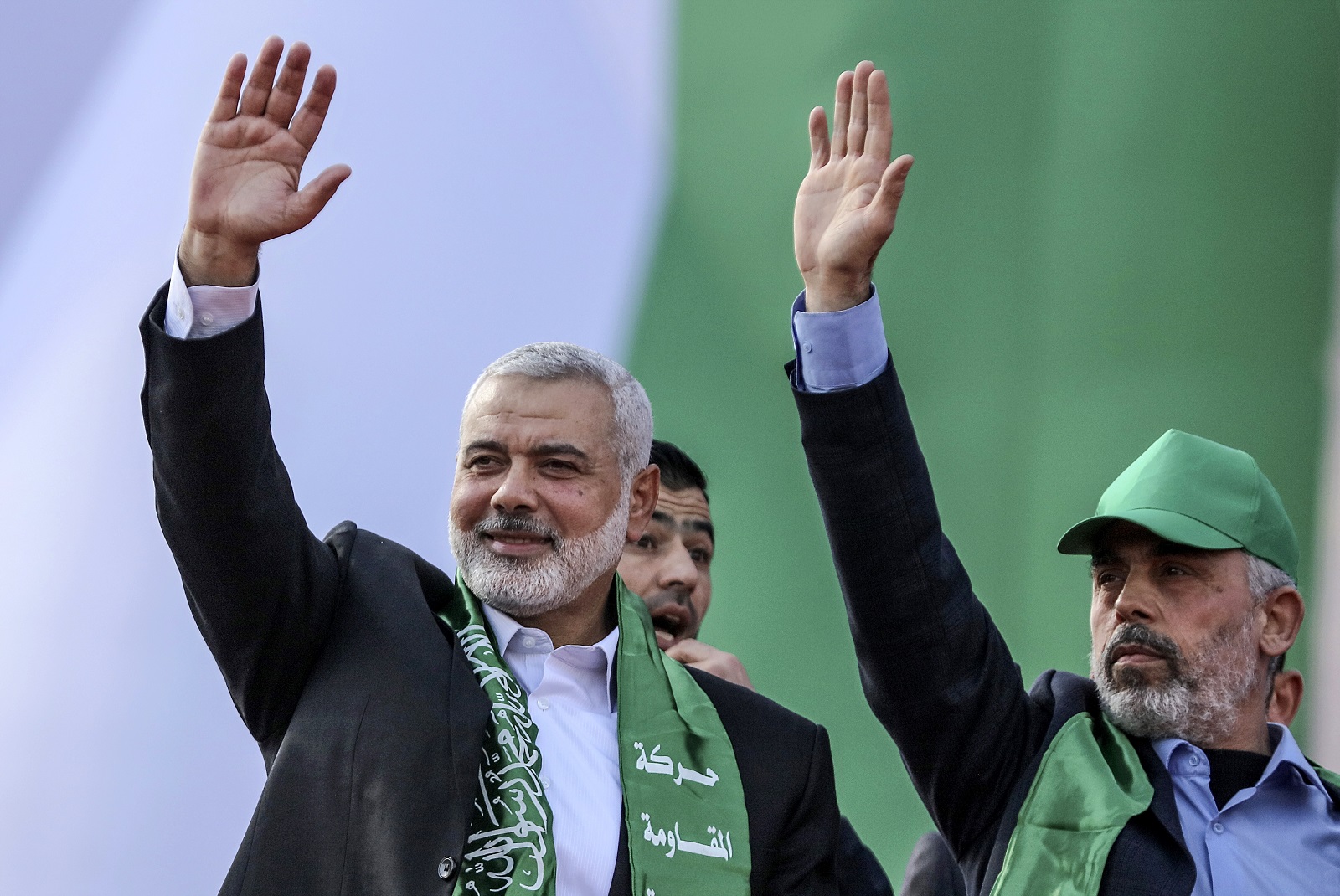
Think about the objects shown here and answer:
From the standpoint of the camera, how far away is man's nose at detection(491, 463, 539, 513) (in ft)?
7.96

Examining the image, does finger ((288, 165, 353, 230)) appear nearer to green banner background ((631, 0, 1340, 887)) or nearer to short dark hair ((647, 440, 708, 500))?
short dark hair ((647, 440, 708, 500))

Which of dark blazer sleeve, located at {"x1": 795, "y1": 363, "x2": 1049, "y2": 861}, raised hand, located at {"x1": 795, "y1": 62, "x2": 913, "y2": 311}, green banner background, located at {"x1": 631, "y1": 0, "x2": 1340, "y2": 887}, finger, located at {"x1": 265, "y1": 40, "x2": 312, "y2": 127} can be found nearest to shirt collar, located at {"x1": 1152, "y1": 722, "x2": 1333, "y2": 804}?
dark blazer sleeve, located at {"x1": 795, "y1": 363, "x2": 1049, "y2": 861}

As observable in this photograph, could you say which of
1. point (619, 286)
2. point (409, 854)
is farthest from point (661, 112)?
point (409, 854)

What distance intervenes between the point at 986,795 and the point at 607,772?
2.30 feet

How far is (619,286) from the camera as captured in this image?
428 cm

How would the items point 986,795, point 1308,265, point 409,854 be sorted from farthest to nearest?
point 1308,265 → point 986,795 → point 409,854

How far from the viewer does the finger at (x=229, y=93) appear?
7.06 feet

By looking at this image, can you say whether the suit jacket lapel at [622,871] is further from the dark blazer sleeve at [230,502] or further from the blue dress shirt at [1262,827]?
the blue dress shirt at [1262,827]

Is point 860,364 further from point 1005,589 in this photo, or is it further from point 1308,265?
point 1308,265

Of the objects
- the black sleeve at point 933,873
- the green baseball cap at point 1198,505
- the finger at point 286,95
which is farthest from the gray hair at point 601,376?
the black sleeve at point 933,873

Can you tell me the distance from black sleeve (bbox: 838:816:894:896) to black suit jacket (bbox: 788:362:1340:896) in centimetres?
30

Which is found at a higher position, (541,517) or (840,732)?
(541,517)

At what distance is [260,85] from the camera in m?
2.18

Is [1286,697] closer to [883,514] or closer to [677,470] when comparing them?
[883,514]
